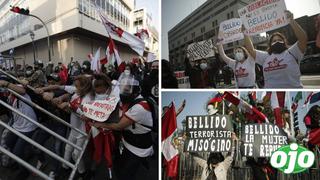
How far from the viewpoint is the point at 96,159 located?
3387mm

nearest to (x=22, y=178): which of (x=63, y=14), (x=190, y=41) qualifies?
(x=63, y=14)

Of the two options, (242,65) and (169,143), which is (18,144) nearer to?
(169,143)

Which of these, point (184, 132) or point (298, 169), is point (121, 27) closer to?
point (184, 132)

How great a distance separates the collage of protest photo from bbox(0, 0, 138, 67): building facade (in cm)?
61

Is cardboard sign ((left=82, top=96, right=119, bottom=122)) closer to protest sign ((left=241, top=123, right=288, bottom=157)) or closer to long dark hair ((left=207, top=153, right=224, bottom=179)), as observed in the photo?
long dark hair ((left=207, top=153, right=224, bottom=179))

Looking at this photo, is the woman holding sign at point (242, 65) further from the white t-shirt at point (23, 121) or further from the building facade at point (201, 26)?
the white t-shirt at point (23, 121)

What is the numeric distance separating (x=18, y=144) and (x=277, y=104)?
2696 mm

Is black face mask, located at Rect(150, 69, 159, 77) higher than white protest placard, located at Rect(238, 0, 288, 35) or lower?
lower

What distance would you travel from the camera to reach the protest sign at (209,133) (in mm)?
2453

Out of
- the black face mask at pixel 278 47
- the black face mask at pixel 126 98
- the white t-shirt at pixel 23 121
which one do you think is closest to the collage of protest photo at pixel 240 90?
the black face mask at pixel 278 47

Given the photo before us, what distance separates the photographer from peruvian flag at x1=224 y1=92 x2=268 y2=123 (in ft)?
7.94

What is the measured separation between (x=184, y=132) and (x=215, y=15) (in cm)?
83

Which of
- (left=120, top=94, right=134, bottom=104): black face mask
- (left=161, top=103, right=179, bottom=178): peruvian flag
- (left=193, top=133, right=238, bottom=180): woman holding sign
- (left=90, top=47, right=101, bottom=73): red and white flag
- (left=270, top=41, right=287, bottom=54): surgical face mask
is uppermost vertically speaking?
(left=270, top=41, right=287, bottom=54): surgical face mask

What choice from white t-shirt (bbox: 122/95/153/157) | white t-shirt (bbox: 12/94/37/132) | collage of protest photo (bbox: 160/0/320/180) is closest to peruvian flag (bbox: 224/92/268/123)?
collage of protest photo (bbox: 160/0/320/180)
